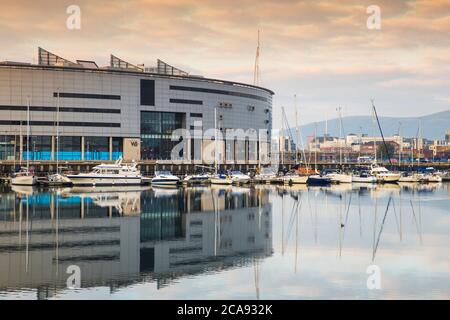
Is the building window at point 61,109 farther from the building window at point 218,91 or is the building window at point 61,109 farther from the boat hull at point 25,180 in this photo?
the boat hull at point 25,180

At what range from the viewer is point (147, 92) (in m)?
154

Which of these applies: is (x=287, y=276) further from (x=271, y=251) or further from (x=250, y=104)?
(x=250, y=104)

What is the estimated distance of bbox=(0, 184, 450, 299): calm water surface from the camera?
26.9 m

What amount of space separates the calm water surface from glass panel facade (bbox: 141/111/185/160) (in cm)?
9132

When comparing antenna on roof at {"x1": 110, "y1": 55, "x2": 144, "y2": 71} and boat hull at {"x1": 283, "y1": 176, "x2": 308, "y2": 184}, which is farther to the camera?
antenna on roof at {"x1": 110, "y1": 55, "x2": 144, "y2": 71}

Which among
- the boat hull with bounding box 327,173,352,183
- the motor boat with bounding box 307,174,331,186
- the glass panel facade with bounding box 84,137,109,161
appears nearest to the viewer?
the motor boat with bounding box 307,174,331,186

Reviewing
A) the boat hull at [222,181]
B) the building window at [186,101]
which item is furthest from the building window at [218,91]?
the boat hull at [222,181]

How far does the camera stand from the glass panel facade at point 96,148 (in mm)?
147250

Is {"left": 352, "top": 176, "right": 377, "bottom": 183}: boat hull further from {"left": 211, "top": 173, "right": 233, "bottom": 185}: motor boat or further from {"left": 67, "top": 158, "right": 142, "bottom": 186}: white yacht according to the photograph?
{"left": 67, "top": 158, "right": 142, "bottom": 186}: white yacht

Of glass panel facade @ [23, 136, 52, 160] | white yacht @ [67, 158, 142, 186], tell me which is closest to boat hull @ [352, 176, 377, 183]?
white yacht @ [67, 158, 142, 186]

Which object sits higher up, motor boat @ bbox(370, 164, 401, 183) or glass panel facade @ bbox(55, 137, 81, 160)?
glass panel facade @ bbox(55, 137, 81, 160)

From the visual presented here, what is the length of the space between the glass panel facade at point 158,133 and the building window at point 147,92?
2654mm

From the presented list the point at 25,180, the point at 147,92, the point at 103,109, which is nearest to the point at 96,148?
the point at 103,109
